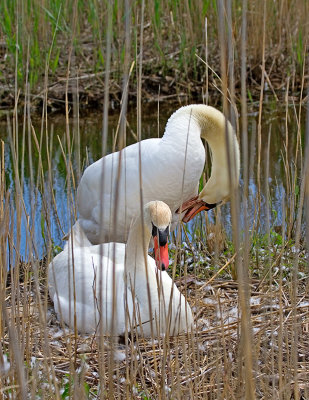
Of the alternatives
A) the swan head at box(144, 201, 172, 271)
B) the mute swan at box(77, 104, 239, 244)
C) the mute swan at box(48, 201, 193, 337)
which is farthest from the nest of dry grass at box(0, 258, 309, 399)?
the mute swan at box(77, 104, 239, 244)

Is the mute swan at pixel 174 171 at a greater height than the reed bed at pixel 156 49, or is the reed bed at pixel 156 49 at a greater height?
the reed bed at pixel 156 49

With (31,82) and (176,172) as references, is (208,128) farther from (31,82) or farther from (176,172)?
(31,82)

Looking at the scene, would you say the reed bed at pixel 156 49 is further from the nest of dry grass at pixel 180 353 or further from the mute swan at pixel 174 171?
the nest of dry grass at pixel 180 353

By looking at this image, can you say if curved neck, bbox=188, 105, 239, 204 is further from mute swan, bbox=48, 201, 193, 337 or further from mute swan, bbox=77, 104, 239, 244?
mute swan, bbox=48, 201, 193, 337

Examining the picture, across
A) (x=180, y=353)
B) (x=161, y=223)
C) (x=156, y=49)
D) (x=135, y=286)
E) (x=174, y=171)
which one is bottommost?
(x=180, y=353)

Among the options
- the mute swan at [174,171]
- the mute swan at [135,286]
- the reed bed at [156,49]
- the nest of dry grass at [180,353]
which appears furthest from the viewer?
the reed bed at [156,49]

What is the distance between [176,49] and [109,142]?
195 cm

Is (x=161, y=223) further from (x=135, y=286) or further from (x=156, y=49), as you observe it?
(x=156, y=49)

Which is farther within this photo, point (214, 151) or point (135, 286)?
point (214, 151)

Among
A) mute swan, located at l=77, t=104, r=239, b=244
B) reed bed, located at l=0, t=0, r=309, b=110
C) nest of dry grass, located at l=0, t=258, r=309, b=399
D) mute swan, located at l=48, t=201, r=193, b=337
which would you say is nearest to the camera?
nest of dry grass, located at l=0, t=258, r=309, b=399

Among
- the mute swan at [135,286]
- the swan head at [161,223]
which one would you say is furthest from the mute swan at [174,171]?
the swan head at [161,223]

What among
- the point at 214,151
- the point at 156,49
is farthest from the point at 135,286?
the point at 156,49

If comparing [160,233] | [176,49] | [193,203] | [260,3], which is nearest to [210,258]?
[193,203]

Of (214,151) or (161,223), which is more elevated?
(214,151)
